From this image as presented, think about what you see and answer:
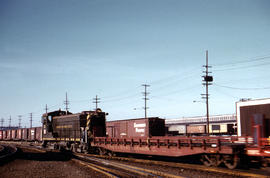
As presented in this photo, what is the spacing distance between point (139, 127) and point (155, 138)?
9.84 metres

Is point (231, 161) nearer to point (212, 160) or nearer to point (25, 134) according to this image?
point (212, 160)

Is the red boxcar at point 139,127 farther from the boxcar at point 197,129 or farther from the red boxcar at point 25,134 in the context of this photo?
the boxcar at point 197,129

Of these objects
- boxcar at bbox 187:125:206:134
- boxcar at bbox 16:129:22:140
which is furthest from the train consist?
boxcar at bbox 187:125:206:134

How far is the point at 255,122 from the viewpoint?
13.8 meters

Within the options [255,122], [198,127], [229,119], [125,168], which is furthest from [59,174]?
[229,119]

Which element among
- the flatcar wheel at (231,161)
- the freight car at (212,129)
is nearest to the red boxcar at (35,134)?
the freight car at (212,129)

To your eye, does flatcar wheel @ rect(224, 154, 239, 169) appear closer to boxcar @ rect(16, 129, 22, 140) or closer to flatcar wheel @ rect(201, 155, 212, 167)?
flatcar wheel @ rect(201, 155, 212, 167)

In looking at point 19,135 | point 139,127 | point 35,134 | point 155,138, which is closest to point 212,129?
point 139,127

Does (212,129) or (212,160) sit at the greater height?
(212,160)

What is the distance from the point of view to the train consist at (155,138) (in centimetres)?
1262

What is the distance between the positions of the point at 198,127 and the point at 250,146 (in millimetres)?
37510

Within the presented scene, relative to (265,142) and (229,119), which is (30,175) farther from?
(229,119)

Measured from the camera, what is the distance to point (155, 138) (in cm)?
1616

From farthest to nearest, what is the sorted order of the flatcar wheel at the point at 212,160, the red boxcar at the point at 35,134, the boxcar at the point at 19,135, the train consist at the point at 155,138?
1. the boxcar at the point at 19,135
2. the red boxcar at the point at 35,134
3. the flatcar wheel at the point at 212,160
4. the train consist at the point at 155,138
